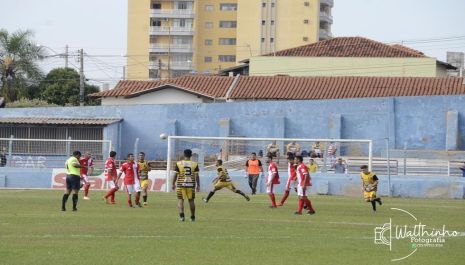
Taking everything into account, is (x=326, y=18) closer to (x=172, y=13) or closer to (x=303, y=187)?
(x=172, y=13)

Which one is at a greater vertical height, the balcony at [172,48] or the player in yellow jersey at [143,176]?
the balcony at [172,48]

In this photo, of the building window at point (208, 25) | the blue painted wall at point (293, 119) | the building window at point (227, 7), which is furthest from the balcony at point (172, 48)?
the blue painted wall at point (293, 119)

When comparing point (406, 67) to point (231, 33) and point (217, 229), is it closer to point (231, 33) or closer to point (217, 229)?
point (231, 33)

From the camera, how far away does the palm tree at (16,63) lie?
A: 252 ft

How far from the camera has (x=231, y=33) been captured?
368 feet

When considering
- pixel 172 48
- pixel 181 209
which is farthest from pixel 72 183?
pixel 172 48

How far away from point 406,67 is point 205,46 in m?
39.6

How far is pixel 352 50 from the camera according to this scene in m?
81.8

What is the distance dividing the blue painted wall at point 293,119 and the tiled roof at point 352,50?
2310 cm

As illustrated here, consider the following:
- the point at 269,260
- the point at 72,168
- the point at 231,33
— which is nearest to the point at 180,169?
the point at 72,168

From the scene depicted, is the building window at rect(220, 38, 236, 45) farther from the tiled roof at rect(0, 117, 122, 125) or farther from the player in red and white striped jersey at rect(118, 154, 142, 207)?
the player in red and white striped jersey at rect(118, 154, 142, 207)

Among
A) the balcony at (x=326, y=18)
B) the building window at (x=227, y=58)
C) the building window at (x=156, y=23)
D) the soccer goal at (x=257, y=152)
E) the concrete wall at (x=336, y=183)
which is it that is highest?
the balcony at (x=326, y=18)

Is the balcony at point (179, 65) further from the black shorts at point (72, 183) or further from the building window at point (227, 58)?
the black shorts at point (72, 183)

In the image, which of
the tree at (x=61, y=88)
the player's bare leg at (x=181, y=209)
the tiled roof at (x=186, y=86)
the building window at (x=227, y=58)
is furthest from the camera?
the building window at (x=227, y=58)
